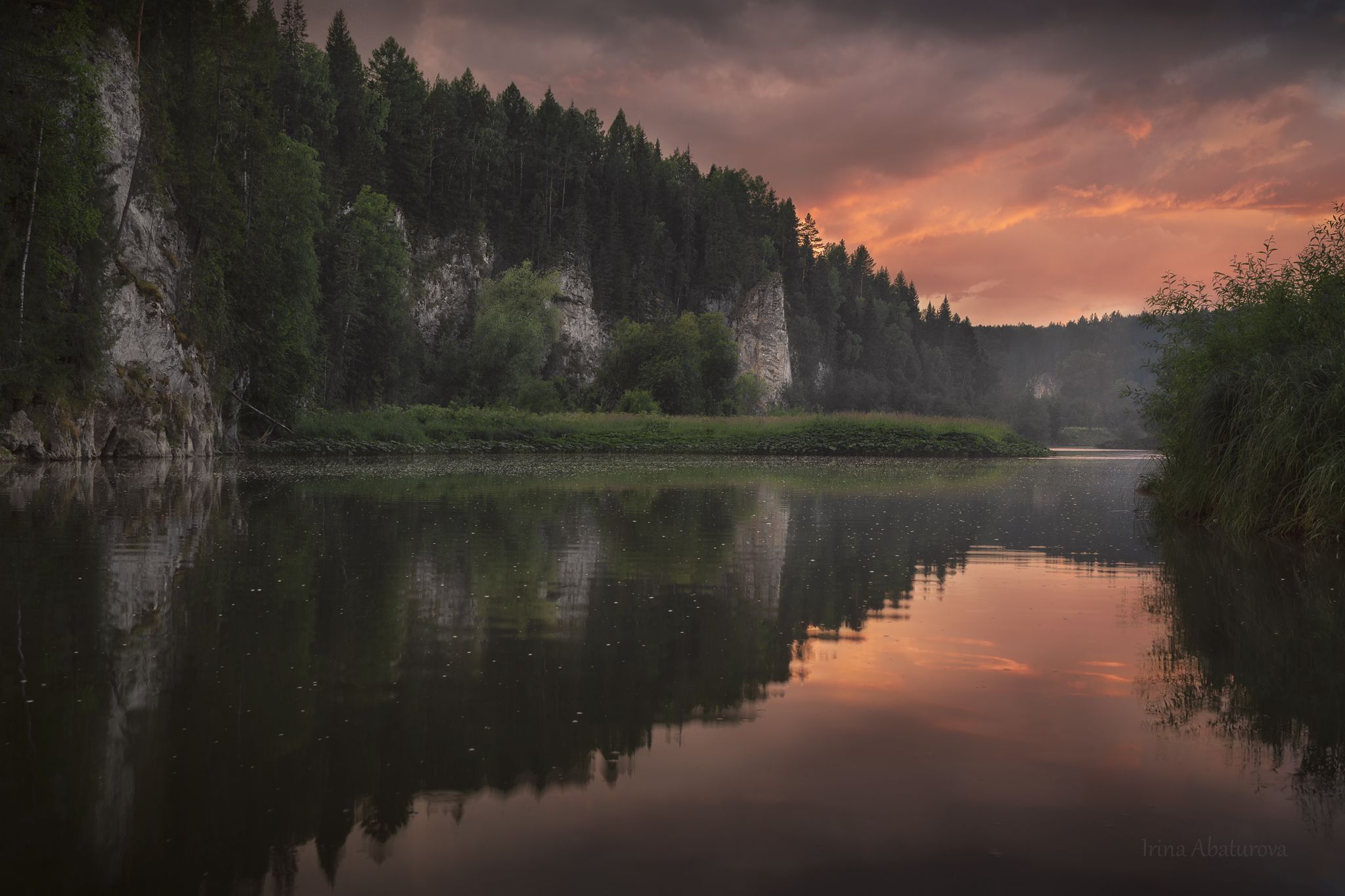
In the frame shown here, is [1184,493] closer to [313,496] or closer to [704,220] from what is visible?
[313,496]

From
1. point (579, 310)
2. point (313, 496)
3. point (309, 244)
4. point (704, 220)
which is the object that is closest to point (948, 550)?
point (313, 496)

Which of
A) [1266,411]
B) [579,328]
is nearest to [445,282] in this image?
[579,328]

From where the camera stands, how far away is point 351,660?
23.2ft

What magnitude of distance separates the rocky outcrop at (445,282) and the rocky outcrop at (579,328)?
8.71 metres

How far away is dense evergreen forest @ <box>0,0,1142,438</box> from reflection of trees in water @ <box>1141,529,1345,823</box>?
103 ft

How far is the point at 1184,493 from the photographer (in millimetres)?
17719

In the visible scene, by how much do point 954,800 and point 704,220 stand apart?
121347 millimetres

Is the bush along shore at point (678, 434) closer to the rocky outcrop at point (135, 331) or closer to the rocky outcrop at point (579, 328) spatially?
the rocky outcrop at point (135, 331)

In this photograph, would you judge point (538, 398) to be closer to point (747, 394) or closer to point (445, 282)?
point (445, 282)

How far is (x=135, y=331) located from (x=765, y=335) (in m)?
93.8

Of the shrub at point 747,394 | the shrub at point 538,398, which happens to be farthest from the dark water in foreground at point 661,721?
the shrub at point 747,394

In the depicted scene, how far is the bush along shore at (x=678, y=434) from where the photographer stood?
174 ft

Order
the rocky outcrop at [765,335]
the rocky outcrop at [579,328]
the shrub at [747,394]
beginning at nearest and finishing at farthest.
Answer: the shrub at [747,394], the rocky outcrop at [579,328], the rocky outcrop at [765,335]

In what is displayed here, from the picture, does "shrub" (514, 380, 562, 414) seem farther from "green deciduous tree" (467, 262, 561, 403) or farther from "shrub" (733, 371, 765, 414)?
"shrub" (733, 371, 765, 414)
